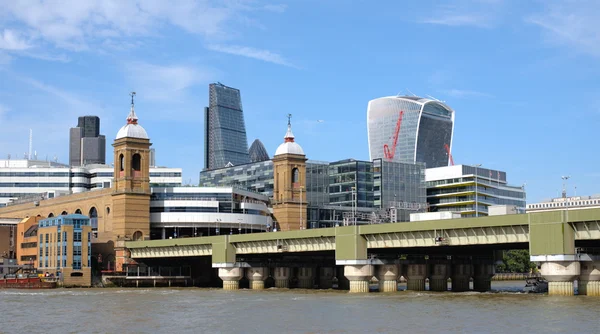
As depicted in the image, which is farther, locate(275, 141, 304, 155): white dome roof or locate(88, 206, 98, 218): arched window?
locate(275, 141, 304, 155): white dome roof

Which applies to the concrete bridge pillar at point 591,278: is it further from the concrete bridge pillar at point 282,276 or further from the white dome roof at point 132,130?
the white dome roof at point 132,130

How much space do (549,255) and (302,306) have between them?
1018 inches

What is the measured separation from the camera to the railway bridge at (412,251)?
8975 cm

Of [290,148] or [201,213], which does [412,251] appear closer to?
[201,213]

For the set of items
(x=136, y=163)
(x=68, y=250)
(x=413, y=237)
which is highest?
(x=136, y=163)

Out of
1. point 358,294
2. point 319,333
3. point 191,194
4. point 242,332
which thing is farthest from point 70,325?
point 191,194

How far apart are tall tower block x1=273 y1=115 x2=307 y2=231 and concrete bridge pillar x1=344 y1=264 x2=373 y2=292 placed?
72156 millimetres

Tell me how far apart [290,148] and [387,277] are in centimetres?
7470

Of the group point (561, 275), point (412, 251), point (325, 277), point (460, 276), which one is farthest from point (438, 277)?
point (561, 275)

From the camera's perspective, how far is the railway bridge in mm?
89750

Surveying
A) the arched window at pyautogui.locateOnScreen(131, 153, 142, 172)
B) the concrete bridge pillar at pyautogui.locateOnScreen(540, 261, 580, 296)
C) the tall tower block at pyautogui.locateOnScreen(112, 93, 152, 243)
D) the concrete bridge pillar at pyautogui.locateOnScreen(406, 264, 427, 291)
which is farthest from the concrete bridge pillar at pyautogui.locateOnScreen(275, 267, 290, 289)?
the concrete bridge pillar at pyautogui.locateOnScreen(540, 261, 580, 296)

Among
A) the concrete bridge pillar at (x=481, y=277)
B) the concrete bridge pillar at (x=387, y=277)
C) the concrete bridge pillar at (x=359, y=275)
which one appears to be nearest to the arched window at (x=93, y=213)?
the concrete bridge pillar at (x=359, y=275)

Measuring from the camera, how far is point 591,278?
90.7 metres

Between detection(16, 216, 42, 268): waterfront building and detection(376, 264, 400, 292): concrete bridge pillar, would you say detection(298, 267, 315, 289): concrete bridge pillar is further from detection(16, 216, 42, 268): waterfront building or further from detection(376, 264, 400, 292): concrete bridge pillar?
detection(16, 216, 42, 268): waterfront building
